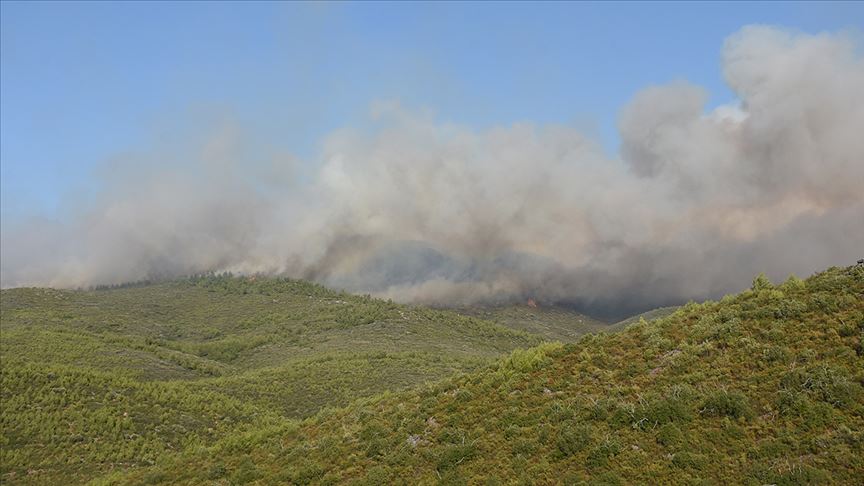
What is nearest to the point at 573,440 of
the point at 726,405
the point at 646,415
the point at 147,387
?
the point at 646,415

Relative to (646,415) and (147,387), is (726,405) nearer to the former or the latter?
(646,415)

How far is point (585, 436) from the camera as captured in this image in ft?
78.5

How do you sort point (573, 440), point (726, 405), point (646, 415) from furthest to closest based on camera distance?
1. point (646, 415)
2. point (573, 440)
3. point (726, 405)

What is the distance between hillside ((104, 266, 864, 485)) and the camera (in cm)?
2069

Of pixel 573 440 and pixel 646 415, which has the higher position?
pixel 646 415

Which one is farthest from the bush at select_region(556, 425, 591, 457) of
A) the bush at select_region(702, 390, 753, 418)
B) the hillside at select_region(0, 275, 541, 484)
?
the hillside at select_region(0, 275, 541, 484)

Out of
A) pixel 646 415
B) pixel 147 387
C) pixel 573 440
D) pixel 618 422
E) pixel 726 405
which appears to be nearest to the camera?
pixel 726 405

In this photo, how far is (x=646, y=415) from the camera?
24.2m

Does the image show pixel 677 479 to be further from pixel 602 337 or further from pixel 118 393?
pixel 118 393

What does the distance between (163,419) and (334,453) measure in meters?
47.7

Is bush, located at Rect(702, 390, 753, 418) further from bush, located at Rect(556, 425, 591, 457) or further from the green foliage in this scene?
bush, located at Rect(556, 425, 591, 457)

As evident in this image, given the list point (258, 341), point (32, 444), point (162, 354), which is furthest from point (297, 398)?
point (258, 341)

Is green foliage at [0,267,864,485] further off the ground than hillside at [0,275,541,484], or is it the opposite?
hillside at [0,275,541,484]

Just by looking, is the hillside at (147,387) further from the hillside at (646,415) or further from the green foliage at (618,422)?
the hillside at (646,415)
